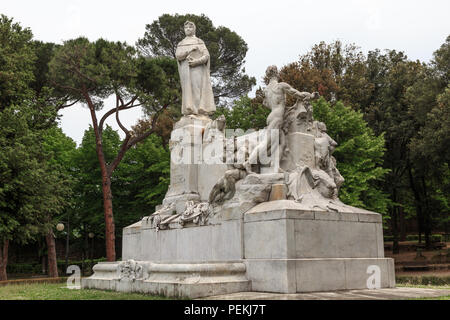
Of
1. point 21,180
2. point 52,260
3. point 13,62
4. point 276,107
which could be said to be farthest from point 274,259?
point 52,260

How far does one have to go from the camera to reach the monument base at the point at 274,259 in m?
9.64

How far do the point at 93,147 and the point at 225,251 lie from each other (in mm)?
20125

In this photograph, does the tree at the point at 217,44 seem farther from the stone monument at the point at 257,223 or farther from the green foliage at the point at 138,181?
the stone monument at the point at 257,223

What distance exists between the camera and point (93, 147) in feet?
97.4

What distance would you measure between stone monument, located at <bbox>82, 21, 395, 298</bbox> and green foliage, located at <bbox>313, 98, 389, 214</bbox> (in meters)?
11.1

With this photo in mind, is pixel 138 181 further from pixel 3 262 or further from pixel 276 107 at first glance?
A: pixel 276 107

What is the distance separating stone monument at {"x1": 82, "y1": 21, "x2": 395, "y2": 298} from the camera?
9.91m

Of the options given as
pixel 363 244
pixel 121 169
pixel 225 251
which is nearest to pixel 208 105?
pixel 225 251

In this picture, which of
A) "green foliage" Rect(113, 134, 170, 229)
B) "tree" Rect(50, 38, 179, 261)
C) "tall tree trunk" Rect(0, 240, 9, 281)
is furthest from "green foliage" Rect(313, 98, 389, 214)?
"tall tree trunk" Rect(0, 240, 9, 281)

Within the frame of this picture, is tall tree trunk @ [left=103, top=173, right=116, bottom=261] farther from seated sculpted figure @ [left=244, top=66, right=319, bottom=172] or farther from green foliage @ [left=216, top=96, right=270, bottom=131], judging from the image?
seated sculpted figure @ [left=244, top=66, right=319, bottom=172]

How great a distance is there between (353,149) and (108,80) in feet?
40.9

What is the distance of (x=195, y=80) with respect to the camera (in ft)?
49.0
